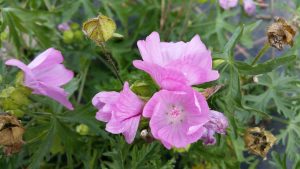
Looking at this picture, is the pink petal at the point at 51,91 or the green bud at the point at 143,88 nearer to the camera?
the green bud at the point at 143,88

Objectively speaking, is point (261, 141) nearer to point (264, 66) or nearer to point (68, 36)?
point (264, 66)

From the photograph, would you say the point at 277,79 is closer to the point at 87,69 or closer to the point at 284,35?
the point at 284,35

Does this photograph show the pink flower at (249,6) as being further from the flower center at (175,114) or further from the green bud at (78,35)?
the flower center at (175,114)

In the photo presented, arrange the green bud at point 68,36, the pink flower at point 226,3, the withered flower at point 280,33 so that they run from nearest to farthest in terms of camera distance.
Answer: the withered flower at point 280,33 → the pink flower at point 226,3 → the green bud at point 68,36

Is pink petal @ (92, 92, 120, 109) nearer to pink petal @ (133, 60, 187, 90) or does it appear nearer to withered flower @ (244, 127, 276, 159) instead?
pink petal @ (133, 60, 187, 90)

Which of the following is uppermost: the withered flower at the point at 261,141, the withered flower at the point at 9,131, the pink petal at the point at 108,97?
the pink petal at the point at 108,97

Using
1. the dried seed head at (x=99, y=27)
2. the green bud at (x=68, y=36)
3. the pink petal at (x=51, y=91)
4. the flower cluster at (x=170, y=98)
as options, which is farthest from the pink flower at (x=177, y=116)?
the green bud at (x=68, y=36)

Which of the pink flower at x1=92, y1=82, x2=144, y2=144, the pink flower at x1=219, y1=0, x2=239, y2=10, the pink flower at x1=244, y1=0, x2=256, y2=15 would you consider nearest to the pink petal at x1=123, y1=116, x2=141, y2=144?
the pink flower at x1=92, y1=82, x2=144, y2=144

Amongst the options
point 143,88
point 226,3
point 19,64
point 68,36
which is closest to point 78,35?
point 68,36
